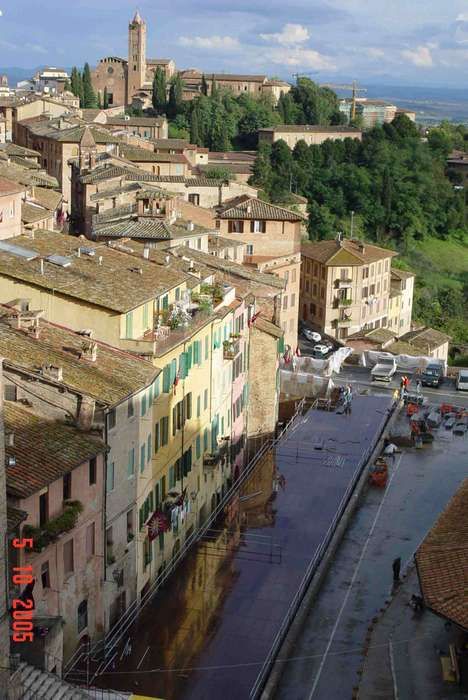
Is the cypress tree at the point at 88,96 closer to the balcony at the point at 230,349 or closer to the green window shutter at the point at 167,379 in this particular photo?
the balcony at the point at 230,349

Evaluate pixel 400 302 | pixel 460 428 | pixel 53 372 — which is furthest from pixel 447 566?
pixel 400 302

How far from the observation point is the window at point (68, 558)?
25688 millimetres

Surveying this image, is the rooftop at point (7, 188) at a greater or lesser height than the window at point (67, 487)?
greater

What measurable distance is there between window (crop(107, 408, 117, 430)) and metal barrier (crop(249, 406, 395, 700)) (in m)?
6.68

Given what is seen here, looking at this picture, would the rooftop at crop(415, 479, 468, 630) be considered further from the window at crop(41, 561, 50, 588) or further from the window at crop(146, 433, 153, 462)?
the window at crop(41, 561, 50, 588)

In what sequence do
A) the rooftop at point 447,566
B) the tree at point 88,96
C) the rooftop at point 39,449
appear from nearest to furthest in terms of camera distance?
the rooftop at point 447,566 < the rooftop at point 39,449 < the tree at point 88,96

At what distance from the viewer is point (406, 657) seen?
26.9 metres

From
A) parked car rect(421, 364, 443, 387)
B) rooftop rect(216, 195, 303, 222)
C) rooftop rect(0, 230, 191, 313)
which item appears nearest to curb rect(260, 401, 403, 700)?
rooftop rect(0, 230, 191, 313)

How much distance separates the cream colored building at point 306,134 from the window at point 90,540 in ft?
311

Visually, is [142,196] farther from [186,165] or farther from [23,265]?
[186,165]

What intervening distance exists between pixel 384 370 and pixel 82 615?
34.0 meters

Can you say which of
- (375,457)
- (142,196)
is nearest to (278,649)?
(375,457)

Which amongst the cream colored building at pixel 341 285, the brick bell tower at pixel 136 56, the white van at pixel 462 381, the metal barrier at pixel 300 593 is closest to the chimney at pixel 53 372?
the metal barrier at pixel 300 593

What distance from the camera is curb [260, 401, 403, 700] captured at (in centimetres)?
2722
